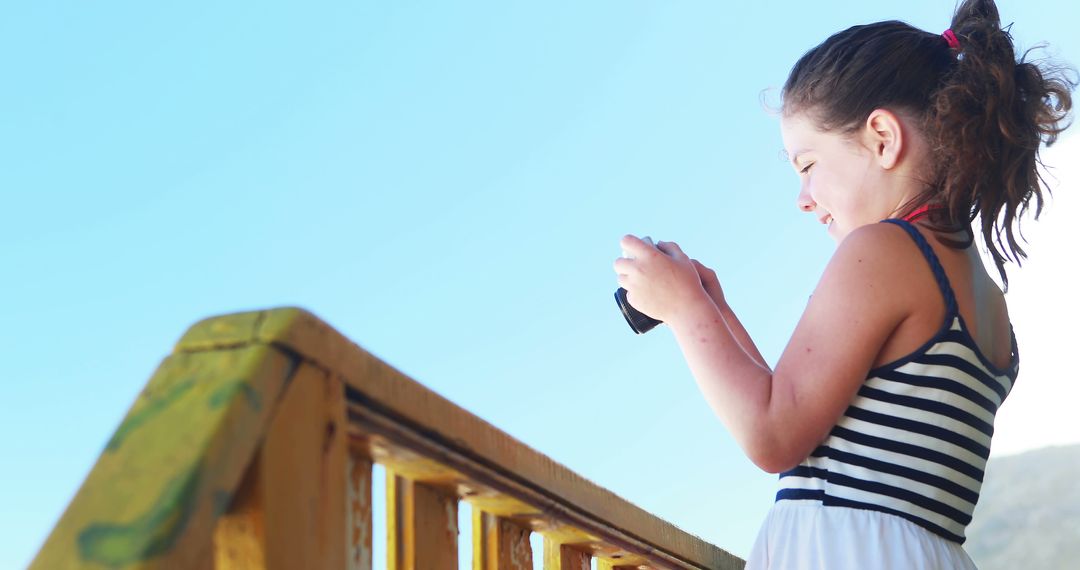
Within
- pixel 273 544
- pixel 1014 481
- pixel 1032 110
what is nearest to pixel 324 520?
pixel 273 544

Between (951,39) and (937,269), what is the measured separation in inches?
14.3

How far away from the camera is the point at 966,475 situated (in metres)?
1.06

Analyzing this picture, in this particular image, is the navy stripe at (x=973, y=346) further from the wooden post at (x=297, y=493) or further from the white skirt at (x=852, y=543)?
the wooden post at (x=297, y=493)

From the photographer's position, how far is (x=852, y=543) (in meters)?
0.99

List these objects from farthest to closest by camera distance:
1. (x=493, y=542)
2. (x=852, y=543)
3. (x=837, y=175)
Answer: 1. (x=837, y=175)
2. (x=852, y=543)
3. (x=493, y=542)

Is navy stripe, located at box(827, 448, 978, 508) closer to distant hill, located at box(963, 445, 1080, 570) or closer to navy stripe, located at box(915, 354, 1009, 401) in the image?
navy stripe, located at box(915, 354, 1009, 401)

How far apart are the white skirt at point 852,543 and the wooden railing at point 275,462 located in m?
0.35

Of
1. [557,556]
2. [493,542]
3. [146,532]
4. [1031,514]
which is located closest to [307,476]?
[146,532]

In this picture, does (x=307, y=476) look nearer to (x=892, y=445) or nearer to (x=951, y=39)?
(x=892, y=445)

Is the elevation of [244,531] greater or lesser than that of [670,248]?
lesser

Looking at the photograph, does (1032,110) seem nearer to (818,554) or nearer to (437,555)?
(818,554)

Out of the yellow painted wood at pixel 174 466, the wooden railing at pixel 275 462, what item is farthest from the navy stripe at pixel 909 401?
the yellow painted wood at pixel 174 466

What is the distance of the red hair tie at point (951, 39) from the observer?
127 centimetres

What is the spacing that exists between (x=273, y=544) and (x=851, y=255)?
27.0 inches
